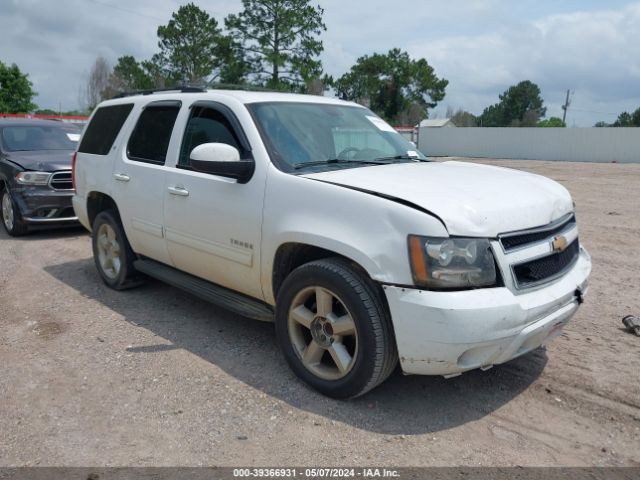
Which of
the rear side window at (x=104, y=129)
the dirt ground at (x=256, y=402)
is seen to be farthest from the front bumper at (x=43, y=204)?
the dirt ground at (x=256, y=402)

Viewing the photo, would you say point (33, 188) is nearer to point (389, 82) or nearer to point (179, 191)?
point (179, 191)

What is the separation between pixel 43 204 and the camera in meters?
8.21

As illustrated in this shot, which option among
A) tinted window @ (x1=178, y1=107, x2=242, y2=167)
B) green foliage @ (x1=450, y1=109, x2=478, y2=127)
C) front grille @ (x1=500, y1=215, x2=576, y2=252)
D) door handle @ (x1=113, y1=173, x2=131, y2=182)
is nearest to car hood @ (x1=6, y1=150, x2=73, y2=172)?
door handle @ (x1=113, y1=173, x2=131, y2=182)

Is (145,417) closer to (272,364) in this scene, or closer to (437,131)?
(272,364)

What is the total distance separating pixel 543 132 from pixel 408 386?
37243mm

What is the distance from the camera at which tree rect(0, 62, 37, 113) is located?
41.1 metres

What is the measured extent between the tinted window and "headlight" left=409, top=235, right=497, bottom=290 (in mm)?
1752

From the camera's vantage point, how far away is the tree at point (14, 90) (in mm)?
41062

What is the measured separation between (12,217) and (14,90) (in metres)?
39.1

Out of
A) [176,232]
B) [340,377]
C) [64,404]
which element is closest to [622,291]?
[340,377]

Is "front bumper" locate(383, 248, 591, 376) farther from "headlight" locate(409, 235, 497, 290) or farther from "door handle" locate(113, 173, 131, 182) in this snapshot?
"door handle" locate(113, 173, 131, 182)

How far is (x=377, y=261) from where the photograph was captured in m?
3.09

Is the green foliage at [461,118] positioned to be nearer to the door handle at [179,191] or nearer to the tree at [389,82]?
the tree at [389,82]

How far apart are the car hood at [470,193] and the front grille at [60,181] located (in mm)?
6043
